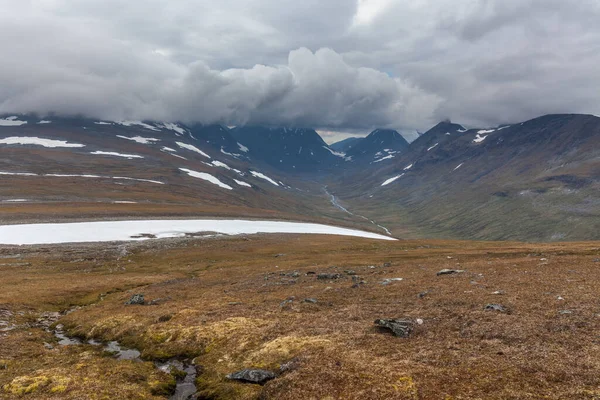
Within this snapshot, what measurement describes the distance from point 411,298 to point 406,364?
50.7 feet

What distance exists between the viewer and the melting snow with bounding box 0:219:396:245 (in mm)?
109875

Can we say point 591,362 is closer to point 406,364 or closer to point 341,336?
point 406,364

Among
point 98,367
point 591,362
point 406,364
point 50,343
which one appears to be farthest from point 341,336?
point 50,343

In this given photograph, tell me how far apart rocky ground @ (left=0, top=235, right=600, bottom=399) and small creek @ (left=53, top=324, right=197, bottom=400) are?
297 millimetres

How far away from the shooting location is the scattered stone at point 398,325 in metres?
25.9

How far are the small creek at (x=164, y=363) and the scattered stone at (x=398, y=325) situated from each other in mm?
13972

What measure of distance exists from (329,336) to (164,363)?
Result: 13.1 m

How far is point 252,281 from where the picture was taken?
Answer: 55.8 meters

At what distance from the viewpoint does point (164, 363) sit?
28.2 meters

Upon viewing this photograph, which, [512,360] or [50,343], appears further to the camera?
[50,343]

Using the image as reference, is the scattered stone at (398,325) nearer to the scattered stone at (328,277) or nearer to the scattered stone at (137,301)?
the scattered stone at (328,277)

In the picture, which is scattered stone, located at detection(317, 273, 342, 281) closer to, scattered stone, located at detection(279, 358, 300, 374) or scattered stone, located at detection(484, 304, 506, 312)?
scattered stone, located at detection(484, 304, 506, 312)

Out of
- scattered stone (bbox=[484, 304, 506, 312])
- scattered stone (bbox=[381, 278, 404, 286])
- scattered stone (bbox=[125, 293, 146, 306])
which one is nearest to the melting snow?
scattered stone (bbox=[125, 293, 146, 306])

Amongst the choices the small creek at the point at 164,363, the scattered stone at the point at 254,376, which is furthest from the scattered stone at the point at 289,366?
the small creek at the point at 164,363
